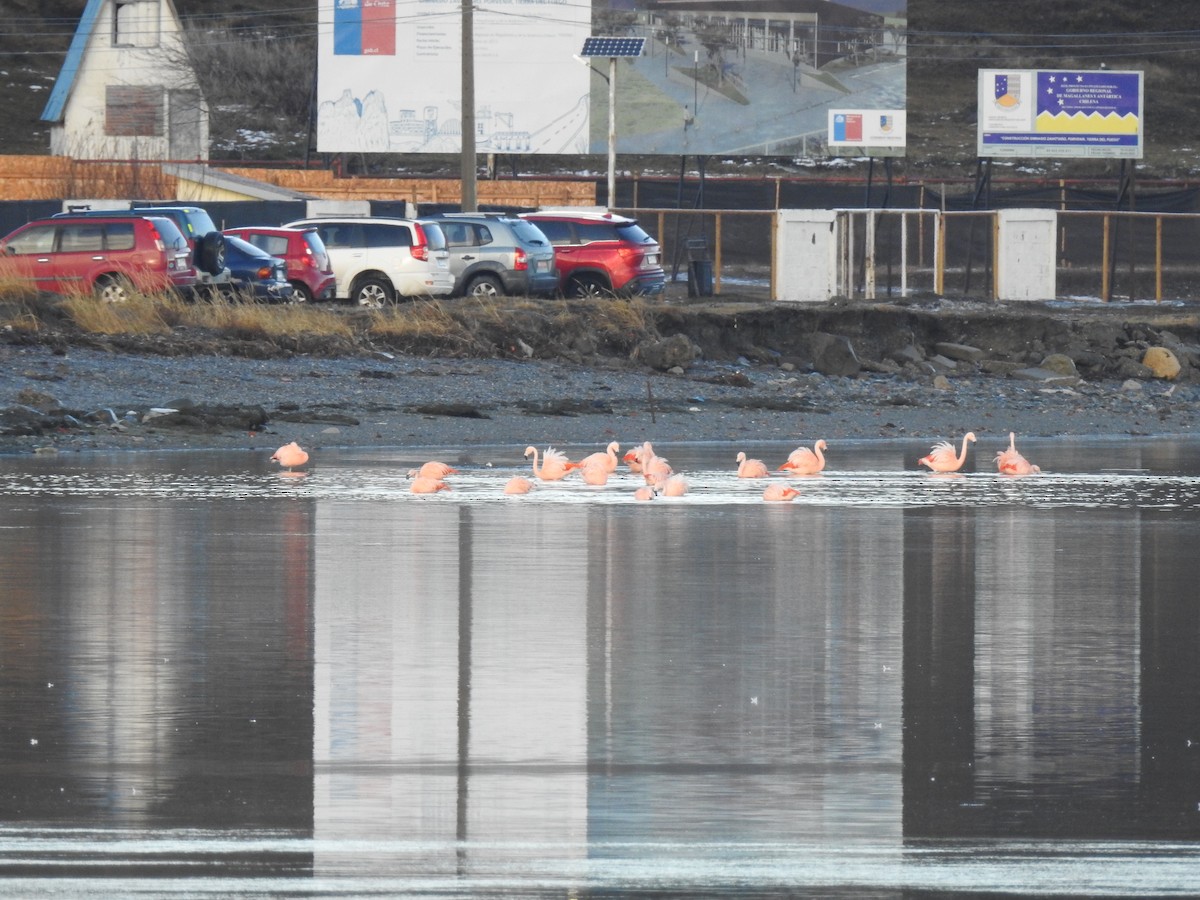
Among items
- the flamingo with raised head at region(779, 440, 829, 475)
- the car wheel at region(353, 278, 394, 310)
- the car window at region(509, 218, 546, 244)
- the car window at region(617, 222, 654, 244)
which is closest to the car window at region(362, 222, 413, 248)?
the car wheel at region(353, 278, 394, 310)

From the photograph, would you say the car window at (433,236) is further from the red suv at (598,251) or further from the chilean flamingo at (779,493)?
the chilean flamingo at (779,493)

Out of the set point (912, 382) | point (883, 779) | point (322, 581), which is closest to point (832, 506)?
point (322, 581)

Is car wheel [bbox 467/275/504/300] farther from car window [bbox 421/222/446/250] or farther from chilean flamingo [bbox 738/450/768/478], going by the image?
chilean flamingo [bbox 738/450/768/478]

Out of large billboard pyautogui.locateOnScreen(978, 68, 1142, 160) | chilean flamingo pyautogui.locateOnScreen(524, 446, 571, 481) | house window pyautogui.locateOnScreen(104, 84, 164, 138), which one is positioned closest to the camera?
chilean flamingo pyautogui.locateOnScreen(524, 446, 571, 481)

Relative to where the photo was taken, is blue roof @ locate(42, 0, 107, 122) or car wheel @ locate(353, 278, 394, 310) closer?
car wheel @ locate(353, 278, 394, 310)

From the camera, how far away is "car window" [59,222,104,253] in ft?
105

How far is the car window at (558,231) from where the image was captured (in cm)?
3844

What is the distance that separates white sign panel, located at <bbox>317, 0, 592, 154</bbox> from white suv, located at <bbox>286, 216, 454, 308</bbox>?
2430cm

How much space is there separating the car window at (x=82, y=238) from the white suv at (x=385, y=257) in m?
3.57

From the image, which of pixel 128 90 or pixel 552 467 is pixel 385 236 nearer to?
pixel 552 467

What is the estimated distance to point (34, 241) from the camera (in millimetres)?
32594

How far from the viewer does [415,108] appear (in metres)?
59.3

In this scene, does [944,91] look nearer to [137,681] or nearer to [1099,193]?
[1099,193]

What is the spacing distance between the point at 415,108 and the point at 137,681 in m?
51.7
